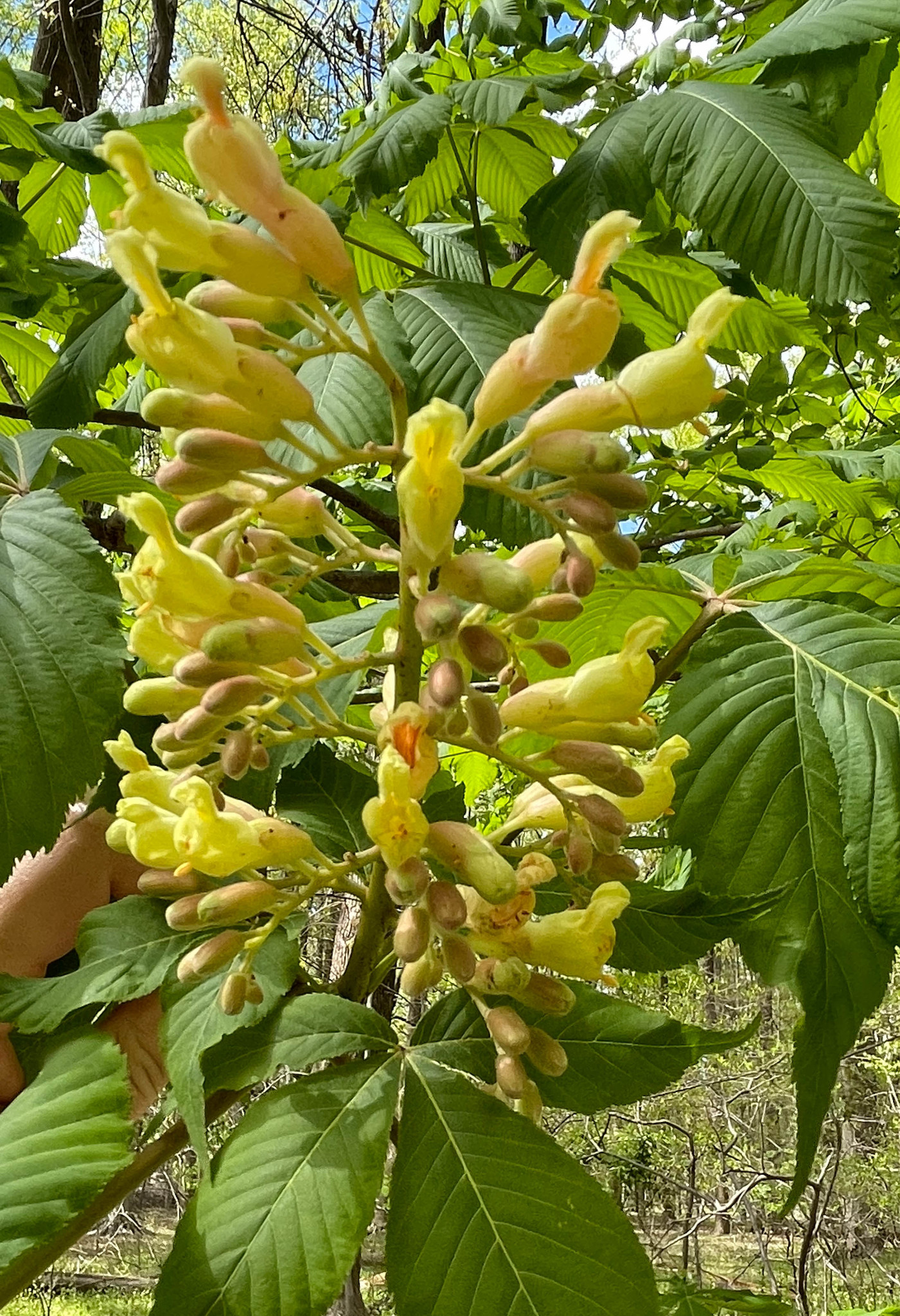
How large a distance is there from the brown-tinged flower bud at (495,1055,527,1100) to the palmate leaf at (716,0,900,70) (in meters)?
1.19

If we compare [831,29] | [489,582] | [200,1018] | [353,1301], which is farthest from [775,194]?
[353,1301]

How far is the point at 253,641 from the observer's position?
0.70m

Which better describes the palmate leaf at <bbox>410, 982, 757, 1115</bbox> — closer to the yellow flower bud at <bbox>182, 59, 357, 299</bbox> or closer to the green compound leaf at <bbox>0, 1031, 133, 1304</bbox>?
the green compound leaf at <bbox>0, 1031, 133, 1304</bbox>

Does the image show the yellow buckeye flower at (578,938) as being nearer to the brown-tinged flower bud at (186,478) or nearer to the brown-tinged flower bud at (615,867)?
the brown-tinged flower bud at (615,867)

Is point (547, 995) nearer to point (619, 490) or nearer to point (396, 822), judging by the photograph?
point (396, 822)

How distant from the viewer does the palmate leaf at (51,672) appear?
859 millimetres

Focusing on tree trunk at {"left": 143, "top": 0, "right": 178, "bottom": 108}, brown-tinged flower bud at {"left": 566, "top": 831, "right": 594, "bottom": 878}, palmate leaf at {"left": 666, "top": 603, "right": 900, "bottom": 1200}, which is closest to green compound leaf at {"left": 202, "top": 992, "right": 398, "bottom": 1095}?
brown-tinged flower bud at {"left": 566, "top": 831, "right": 594, "bottom": 878}

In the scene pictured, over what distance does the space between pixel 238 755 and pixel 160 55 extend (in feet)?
15.6

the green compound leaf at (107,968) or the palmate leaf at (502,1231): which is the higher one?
the green compound leaf at (107,968)

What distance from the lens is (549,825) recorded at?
3.08ft

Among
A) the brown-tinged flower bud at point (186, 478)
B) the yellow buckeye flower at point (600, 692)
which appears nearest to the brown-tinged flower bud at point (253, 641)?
the brown-tinged flower bud at point (186, 478)

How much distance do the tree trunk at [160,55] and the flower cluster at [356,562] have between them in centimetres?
439

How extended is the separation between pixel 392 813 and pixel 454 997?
0.27 metres

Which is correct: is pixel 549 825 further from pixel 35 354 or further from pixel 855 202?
pixel 35 354
